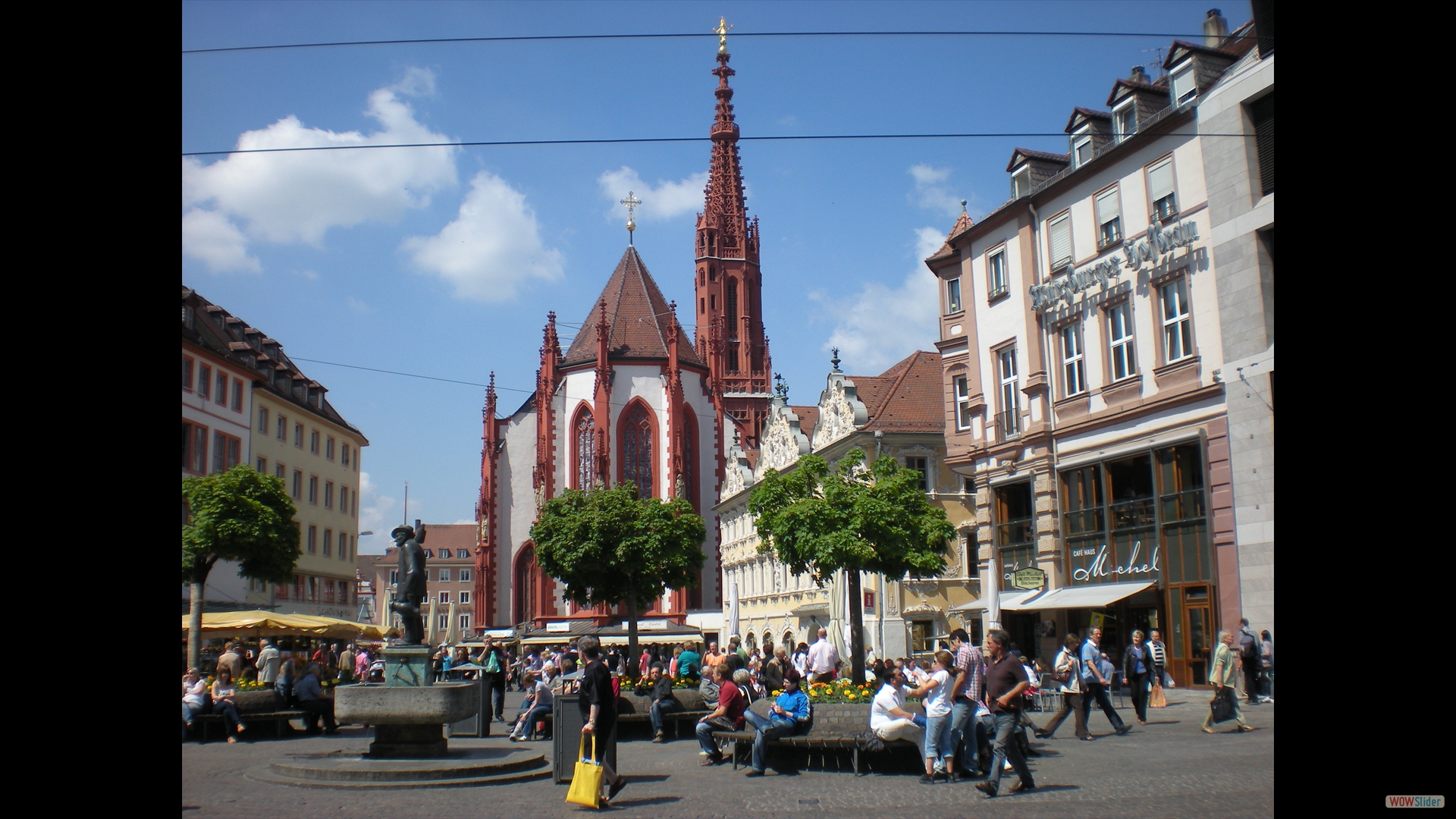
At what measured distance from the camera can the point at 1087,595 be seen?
81.4 feet

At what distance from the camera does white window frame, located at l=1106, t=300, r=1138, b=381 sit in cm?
2511

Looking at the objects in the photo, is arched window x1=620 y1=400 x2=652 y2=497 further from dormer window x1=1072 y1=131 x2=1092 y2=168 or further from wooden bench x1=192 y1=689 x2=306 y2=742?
wooden bench x1=192 y1=689 x2=306 y2=742

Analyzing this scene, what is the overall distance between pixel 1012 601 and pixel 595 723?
19.5 m

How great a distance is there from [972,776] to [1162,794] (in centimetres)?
249

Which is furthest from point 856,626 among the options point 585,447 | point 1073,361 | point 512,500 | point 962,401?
point 512,500

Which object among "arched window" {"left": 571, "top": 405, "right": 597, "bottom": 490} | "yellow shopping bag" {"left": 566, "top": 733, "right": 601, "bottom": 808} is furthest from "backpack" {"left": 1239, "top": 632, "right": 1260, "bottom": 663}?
"arched window" {"left": 571, "top": 405, "right": 597, "bottom": 490}

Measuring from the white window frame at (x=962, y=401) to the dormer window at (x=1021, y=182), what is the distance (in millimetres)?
5098

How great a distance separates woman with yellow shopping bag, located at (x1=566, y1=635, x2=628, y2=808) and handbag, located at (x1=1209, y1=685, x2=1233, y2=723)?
8.22 m

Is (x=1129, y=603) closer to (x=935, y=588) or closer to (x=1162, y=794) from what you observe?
(x=935, y=588)

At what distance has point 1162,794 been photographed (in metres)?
9.80

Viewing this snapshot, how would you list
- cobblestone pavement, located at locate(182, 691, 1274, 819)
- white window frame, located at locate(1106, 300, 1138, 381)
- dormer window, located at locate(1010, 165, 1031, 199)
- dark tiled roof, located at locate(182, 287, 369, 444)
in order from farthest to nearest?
dark tiled roof, located at locate(182, 287, 369, 444) → dormer window, located at locate(1010, 165, 1031, 199) → white window frame, located at locate(1106, 300, 1138, 381) → cobblestone pavement, located at locate(182, 691, 1274, 819)

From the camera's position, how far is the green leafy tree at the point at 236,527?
27891mm

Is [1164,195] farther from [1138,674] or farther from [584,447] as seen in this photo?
[584,447]
